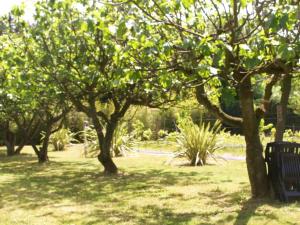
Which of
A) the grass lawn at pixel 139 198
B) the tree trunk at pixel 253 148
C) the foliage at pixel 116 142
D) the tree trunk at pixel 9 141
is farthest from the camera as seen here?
the tree trunk at pixel 9 141

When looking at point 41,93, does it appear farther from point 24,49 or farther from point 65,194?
point 65,194

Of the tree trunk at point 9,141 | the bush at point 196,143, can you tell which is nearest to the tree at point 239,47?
the bush at point 196,143

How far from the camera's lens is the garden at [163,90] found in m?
5.48

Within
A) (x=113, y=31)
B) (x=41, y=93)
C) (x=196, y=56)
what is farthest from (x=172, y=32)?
(x=41, y=93)

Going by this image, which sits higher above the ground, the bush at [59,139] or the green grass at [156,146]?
the bush at [59,139]

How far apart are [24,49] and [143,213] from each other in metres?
4.71

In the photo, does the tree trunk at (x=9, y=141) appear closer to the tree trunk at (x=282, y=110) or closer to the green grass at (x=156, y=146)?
the green grass at (x=156, y=146)

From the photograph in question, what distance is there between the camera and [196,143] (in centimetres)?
1391

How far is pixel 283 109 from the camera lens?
784 cm

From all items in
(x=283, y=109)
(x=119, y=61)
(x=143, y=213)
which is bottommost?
(x=143, y=213)

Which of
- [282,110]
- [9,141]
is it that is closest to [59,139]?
[9,141]

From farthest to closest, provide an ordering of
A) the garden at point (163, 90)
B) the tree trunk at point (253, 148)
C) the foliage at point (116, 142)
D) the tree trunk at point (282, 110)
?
the foliage at point (116, 142) → the tree trunk at point (282, 110) → the tree trunk at point (253, 148) → the garden at point (163, 90)

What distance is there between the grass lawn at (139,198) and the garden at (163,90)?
0.02 metres

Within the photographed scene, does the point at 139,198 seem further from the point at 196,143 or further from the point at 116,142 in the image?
the point at 116,142
